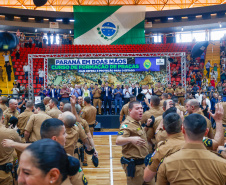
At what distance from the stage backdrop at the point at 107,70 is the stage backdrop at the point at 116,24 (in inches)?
217

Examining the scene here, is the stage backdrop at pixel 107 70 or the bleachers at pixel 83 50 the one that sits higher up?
the bleachers at pixel 83 50

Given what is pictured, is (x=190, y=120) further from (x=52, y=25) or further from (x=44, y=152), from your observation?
(x=52, y=25)

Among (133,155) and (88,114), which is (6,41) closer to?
(88,114)

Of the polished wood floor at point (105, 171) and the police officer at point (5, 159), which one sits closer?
the police officer at point (5, 159)

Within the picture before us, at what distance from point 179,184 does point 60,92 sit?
11187mm

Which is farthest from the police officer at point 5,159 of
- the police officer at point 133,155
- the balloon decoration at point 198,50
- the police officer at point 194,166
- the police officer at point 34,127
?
the balloon decoration at point 198,50

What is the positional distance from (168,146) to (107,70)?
14125 mm

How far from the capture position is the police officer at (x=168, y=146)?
2.37 m

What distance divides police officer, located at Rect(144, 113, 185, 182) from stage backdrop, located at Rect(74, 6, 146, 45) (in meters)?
19.6

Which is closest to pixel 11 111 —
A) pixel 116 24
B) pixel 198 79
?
pixel 198 79

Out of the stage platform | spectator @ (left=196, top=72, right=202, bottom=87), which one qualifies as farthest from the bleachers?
the stage platform

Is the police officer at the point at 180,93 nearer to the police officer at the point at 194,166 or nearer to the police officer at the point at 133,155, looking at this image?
the police officer at the point at 133,155

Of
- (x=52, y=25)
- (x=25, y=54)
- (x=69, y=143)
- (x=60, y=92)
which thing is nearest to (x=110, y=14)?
(x=52, y=25)

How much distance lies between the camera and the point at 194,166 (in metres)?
1.89
